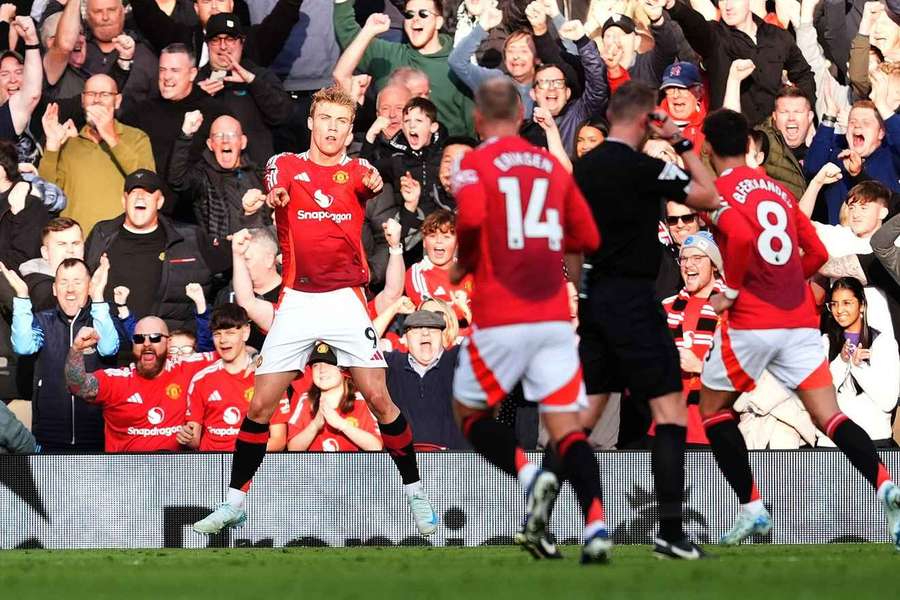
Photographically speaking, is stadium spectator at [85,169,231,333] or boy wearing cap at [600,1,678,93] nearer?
stadium spectator at [85,169,231,333]

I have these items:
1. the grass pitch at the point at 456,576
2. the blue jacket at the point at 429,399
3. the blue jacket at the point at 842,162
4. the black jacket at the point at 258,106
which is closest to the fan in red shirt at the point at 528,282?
the grass pitch at the point at 456,576

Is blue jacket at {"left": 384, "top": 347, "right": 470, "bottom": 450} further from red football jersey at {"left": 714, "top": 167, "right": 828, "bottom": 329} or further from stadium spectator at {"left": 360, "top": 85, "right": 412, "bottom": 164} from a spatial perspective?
red football jersey at {"left": 714, "top": 167, "right": 828, "bottom": 329}

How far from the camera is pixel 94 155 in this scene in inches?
546

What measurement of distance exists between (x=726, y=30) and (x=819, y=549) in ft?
19.5

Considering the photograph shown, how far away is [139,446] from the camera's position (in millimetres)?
11883

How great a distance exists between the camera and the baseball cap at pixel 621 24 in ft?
45.9

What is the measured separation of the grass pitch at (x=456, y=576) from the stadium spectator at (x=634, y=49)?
18.6 ft

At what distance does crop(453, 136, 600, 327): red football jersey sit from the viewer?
7340 millimetres

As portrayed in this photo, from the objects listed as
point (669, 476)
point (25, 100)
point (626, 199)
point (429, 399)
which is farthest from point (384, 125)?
point (669, 476)

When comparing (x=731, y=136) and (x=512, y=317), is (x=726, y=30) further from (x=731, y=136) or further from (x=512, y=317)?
(x=512, y=317)

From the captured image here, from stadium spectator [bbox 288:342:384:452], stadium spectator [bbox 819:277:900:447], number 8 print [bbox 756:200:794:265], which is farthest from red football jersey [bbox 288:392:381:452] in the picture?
number 8 print [bbox 756:200:794:265]

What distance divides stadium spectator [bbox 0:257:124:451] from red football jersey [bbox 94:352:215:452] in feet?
1.13

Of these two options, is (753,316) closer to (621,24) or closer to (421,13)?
(621,24)

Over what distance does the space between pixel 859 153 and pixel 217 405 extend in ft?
19.1
